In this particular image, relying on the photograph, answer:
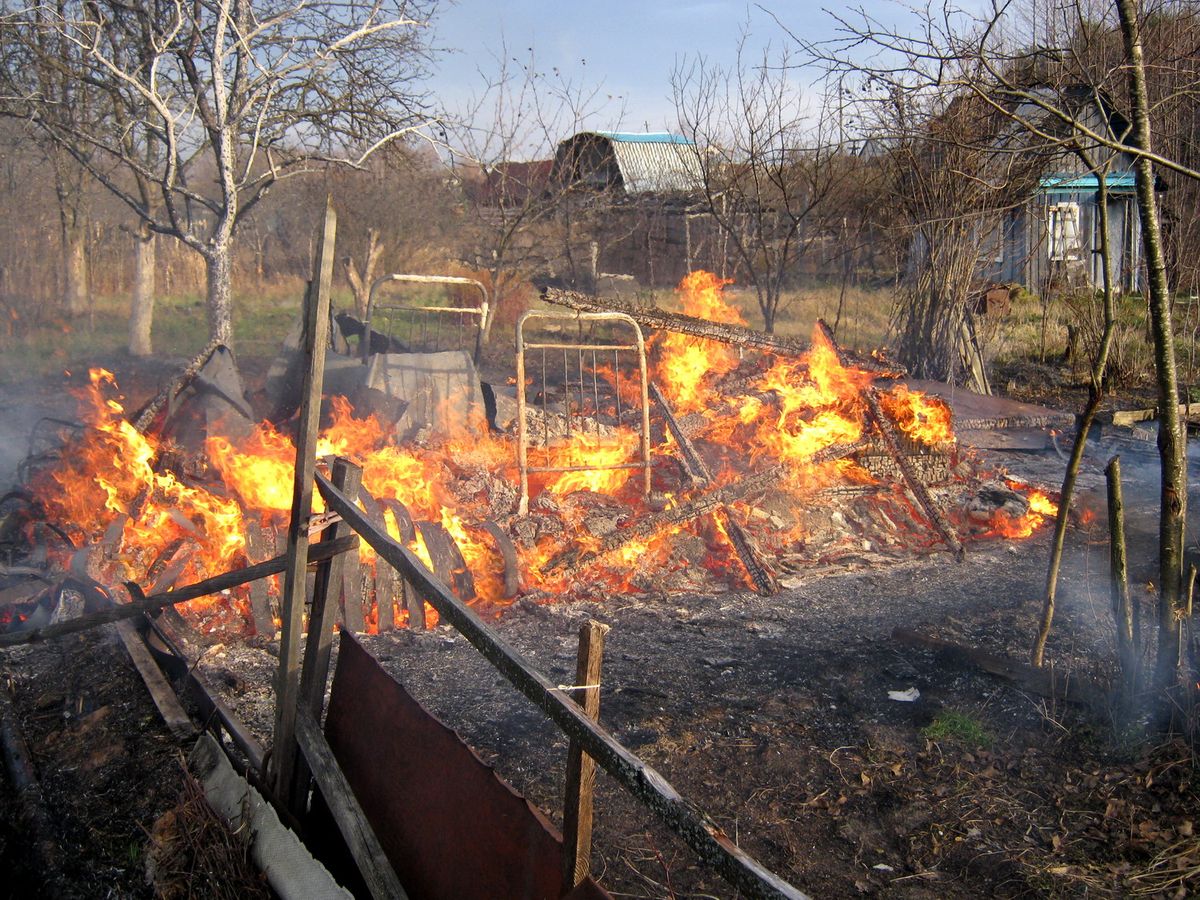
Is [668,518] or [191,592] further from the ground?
[191,592]

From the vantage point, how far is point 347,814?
9.32 ft

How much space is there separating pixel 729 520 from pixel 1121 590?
3287 millimetres

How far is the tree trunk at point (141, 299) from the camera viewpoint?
13.7 meters

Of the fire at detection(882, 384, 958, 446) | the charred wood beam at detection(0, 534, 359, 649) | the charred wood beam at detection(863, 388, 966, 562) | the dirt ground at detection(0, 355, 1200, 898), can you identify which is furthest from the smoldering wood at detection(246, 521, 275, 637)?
the fire at detection(882, 384, 958, 446)

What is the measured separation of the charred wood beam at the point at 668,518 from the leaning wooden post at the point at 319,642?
3211 mm

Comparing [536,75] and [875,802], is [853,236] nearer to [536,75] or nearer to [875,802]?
[536,75]

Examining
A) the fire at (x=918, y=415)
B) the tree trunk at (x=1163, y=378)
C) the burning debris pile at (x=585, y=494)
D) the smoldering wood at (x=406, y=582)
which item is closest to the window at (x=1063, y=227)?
the fire at (x=918, y=415)

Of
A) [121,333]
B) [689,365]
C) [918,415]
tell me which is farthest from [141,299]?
[918,415]

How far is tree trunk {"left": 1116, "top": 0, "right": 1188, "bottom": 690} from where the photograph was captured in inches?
136

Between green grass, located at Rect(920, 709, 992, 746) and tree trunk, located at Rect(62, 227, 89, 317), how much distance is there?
54.7 feet

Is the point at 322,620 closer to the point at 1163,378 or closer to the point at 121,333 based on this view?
the point at 1163,378

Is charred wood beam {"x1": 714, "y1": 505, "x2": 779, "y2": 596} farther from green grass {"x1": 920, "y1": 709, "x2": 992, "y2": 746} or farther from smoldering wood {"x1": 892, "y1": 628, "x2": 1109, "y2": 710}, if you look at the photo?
green grass {"x1": 920, "y1": 709, "x2": 992, "y2": 746}

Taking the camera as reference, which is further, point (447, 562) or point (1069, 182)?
point (1069, 182)

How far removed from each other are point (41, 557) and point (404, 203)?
13.5 metres
